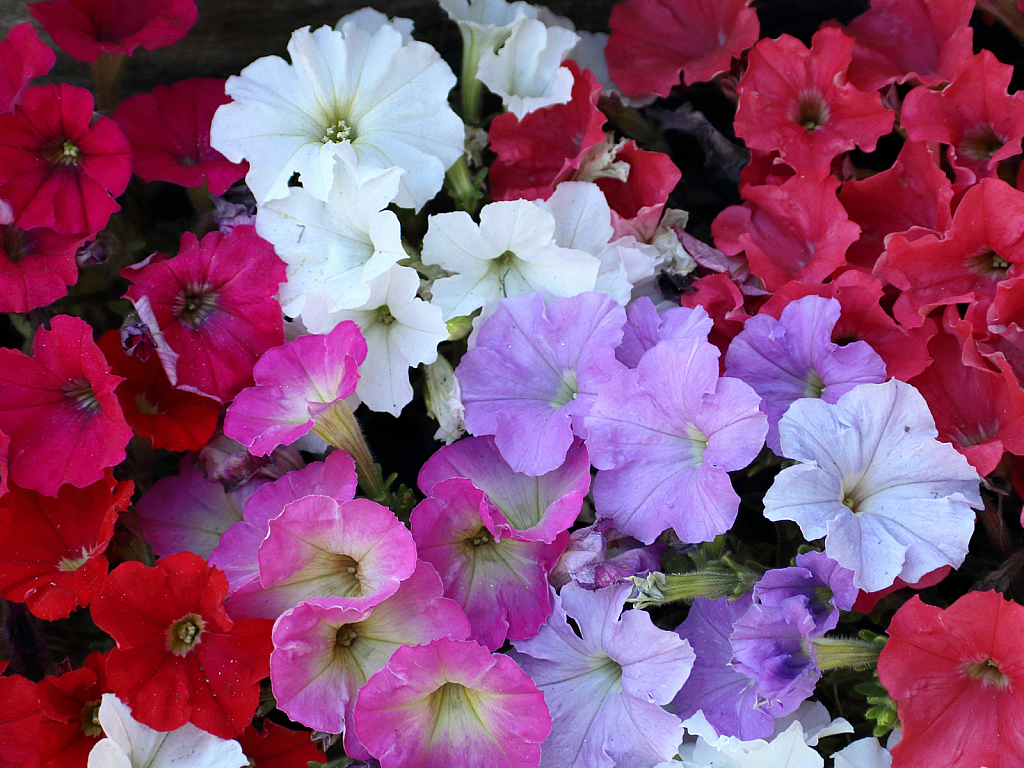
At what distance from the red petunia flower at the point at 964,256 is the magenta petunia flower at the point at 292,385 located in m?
0.49

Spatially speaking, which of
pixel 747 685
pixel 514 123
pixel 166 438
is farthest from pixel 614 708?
pixel 514 123

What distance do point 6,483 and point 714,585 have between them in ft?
2.00

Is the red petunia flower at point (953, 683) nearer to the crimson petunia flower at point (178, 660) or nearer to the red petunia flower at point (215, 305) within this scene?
the crimson petunia flower at point (178, 660)

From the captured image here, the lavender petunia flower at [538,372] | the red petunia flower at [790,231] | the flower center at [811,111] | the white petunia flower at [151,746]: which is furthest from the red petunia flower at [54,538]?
the flower center at [811,111]

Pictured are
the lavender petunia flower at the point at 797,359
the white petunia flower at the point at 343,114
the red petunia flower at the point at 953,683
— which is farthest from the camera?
the white petunia flower at the point at 343,114

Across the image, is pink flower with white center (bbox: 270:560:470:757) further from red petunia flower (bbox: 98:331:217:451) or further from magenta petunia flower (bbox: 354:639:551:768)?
red petunia flower (bbox: 98:331:217:451)

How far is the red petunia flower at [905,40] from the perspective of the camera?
0.92 m

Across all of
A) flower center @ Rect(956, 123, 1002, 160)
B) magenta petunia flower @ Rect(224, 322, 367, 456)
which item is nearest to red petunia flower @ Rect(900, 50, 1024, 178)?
flower center @ Rect(956, 123, 1002, 160)

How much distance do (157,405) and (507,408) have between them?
346 millimetres

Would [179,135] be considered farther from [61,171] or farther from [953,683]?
[953,683]

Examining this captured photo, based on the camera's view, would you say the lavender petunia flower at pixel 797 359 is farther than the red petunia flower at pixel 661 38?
No

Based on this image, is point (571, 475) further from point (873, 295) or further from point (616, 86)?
point (616, 86)

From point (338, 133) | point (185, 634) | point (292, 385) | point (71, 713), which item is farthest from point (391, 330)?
point (71, 713)

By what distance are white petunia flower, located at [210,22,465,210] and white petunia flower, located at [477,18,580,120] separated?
5 cm
